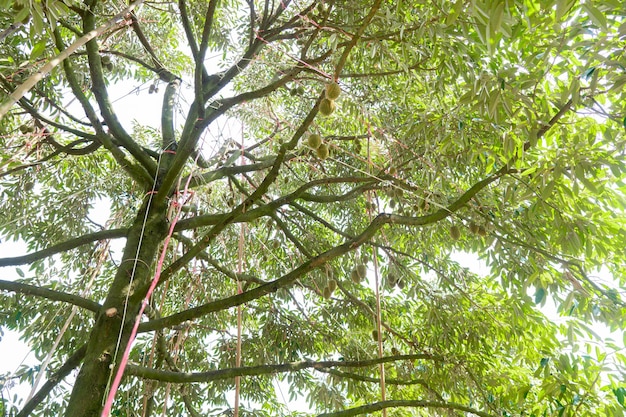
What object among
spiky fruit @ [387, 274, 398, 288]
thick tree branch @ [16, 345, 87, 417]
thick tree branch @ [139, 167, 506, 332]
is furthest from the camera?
spiky fruit @ [387, 274, 398, 288]

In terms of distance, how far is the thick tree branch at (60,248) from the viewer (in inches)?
72.9

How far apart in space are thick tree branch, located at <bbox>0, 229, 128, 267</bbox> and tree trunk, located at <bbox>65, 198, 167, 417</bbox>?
0.08 meters

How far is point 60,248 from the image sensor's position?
200cm

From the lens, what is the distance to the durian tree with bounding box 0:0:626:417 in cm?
149

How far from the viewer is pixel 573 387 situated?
158 cm

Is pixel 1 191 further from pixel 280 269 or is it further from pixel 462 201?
pixel 462 201

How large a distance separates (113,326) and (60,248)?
49 centimetres

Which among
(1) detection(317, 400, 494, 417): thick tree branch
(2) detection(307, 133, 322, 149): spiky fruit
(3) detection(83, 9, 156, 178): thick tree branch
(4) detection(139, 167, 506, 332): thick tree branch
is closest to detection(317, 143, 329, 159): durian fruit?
(2) detection(307, 133, 322, 149): spiky fruit

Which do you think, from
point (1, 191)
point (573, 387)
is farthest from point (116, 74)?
point (573, 387)

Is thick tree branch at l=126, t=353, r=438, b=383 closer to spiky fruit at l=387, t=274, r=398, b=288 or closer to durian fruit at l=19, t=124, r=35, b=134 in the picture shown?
spiky fruit at l=387, t=274, r=398, b=288

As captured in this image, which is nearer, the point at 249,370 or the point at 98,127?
the point at 249,370

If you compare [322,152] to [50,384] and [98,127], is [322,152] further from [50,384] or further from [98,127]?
[50,384]

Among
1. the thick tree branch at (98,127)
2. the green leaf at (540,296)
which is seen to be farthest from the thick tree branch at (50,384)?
the green leaf at (540,296)

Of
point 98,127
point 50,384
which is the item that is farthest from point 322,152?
point 50,384
